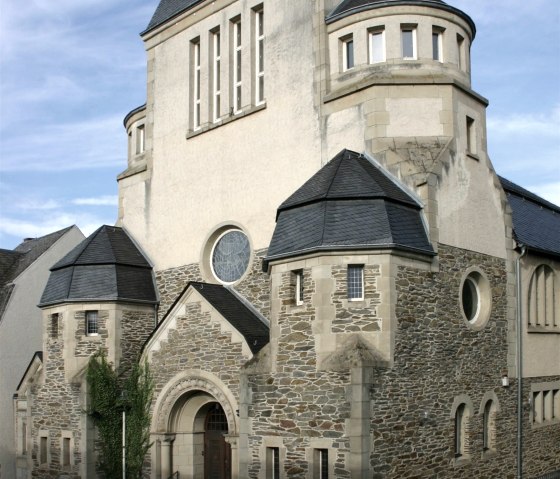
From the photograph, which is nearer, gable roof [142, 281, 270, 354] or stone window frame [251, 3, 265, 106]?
gable roof [142, 281, 270, 354]

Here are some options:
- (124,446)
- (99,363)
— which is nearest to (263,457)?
(124,446)

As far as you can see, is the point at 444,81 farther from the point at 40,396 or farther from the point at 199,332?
the point at 40,396

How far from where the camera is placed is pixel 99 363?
2416 cm

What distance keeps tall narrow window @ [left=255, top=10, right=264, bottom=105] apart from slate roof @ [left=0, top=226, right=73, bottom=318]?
1459 centimetres

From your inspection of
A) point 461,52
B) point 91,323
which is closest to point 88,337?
point 91,323

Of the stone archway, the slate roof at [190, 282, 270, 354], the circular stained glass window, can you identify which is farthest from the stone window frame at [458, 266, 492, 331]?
the stone archway

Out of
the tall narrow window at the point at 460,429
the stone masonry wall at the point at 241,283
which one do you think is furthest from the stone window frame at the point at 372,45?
the tall narrow window at the point at 460,429

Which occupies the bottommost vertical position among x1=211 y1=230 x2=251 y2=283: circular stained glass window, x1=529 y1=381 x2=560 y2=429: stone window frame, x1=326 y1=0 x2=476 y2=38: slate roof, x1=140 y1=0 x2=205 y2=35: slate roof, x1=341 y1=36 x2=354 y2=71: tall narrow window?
x1=529 y1=381 x2=560 y2=429: stone window frame

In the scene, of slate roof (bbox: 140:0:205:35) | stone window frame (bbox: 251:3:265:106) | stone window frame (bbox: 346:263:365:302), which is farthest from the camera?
slate roof (bbox: 140:0:205:35)

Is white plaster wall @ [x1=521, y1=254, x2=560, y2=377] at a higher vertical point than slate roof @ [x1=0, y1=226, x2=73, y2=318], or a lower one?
lower

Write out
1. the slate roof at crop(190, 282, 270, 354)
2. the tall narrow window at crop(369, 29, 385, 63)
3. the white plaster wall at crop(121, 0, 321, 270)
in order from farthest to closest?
the white plaster wall at crop(121, 0, 321, 270)
the tall narrow window at crop(369, 29, 385, 63)
the slate roof at crop(190, 282, 270, 354)

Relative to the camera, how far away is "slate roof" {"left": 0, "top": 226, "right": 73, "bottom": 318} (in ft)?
107

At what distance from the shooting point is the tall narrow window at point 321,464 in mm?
17625

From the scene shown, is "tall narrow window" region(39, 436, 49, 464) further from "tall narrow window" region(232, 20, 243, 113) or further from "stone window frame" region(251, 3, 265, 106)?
"stone window frame" region(251, 3, 265, 106)
